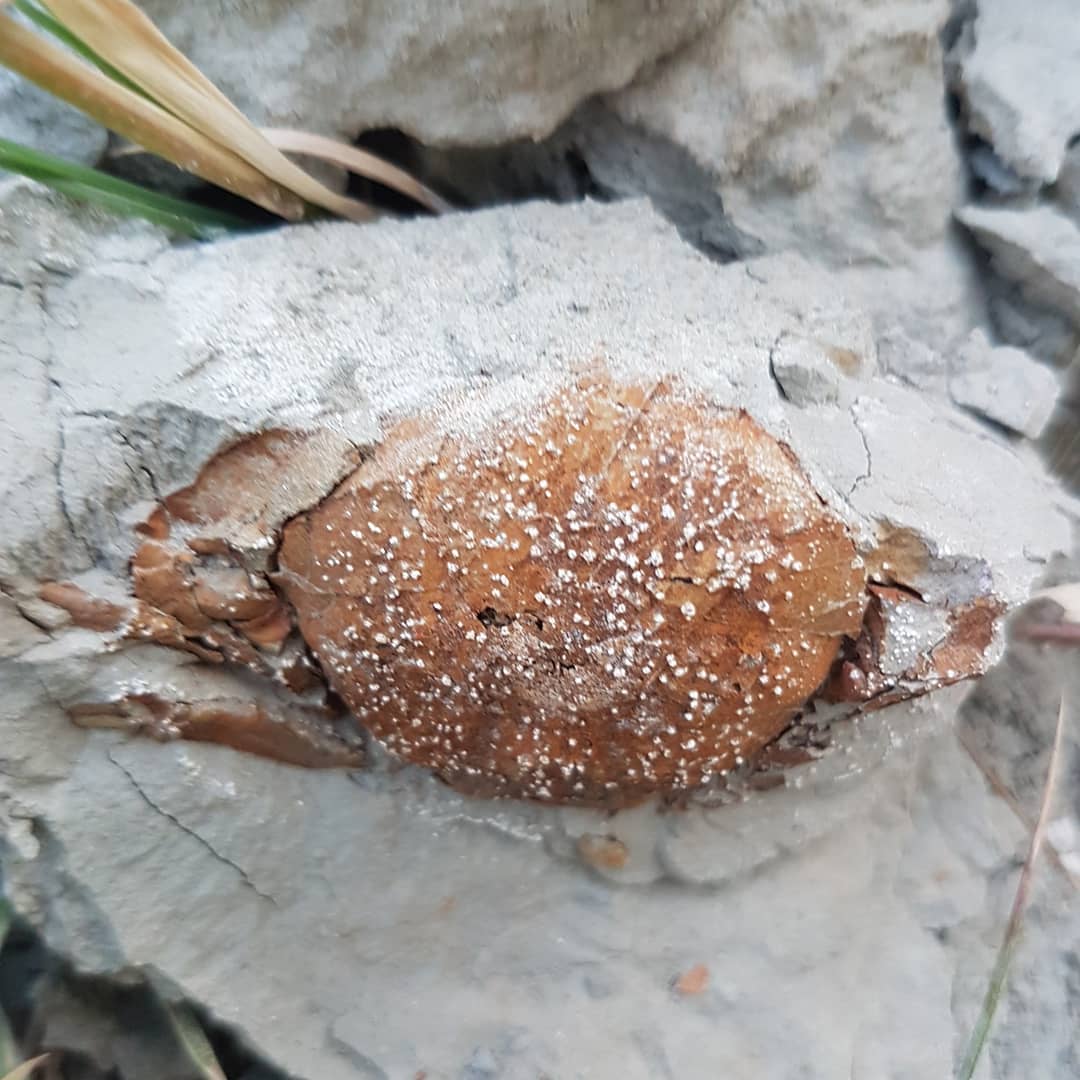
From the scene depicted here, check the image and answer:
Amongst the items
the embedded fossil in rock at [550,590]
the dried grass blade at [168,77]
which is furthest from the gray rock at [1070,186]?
the dried grass blade at [168,77]

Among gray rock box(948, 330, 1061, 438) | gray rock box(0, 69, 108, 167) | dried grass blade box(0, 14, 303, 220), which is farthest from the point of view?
gray rock box(948, 330, 1061, 438)

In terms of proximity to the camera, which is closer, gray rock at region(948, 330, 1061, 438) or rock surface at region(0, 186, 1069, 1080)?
rock surface at region(0, 186, 1069, 1080)

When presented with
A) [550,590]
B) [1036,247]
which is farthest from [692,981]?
[1036,247]

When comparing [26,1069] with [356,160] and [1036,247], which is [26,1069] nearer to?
[356,160]

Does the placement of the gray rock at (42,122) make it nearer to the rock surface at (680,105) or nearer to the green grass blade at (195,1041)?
the rock surface at (680,105)

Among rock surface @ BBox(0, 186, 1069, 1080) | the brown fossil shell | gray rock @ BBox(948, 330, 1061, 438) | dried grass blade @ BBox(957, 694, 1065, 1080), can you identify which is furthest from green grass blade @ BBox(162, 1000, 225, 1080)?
gray rock @ BBox(948, 330, 1061, 438)

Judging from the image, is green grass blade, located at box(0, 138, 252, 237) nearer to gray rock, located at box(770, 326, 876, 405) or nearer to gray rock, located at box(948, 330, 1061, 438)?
gray rock, located at box(770, 326, 876, 405)

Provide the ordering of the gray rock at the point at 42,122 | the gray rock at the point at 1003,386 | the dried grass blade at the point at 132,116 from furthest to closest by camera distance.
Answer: the gray rock at the point at 1003,386
the gray rock at the point at 42,122
the dried grass blade at the point at 132,116
